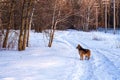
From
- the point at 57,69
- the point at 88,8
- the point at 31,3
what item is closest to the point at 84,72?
the point at 57,69

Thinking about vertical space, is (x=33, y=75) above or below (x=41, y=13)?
below

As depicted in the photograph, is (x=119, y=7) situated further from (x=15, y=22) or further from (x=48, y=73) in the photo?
(x=48, y=73)

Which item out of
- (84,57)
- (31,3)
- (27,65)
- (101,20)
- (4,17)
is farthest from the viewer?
(101,20)

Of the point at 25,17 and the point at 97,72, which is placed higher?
the point at 25,17

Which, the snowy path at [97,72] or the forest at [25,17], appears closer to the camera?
the snowy path at [97,72]

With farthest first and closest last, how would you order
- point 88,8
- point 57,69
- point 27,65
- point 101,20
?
point 101,20 < point 88,8 < point 27,65 < point 57,69

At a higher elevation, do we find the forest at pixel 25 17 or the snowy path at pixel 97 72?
the forest at pixel 25 17

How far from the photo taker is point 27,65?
13828 millimetres

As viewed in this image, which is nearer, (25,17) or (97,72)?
(97,72)

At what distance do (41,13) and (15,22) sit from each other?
8.36 feet

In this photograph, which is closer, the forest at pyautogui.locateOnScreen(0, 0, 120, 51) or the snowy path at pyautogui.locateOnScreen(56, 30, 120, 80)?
the snowy path at pyautogui.locateOnScreen(56, 30, 120, 80)

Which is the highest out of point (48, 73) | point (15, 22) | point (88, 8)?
point (88, 8)

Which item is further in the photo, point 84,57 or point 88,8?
point 88,8

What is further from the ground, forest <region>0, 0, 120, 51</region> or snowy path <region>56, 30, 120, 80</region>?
forest <region>0, 0, 120, 51</region>
